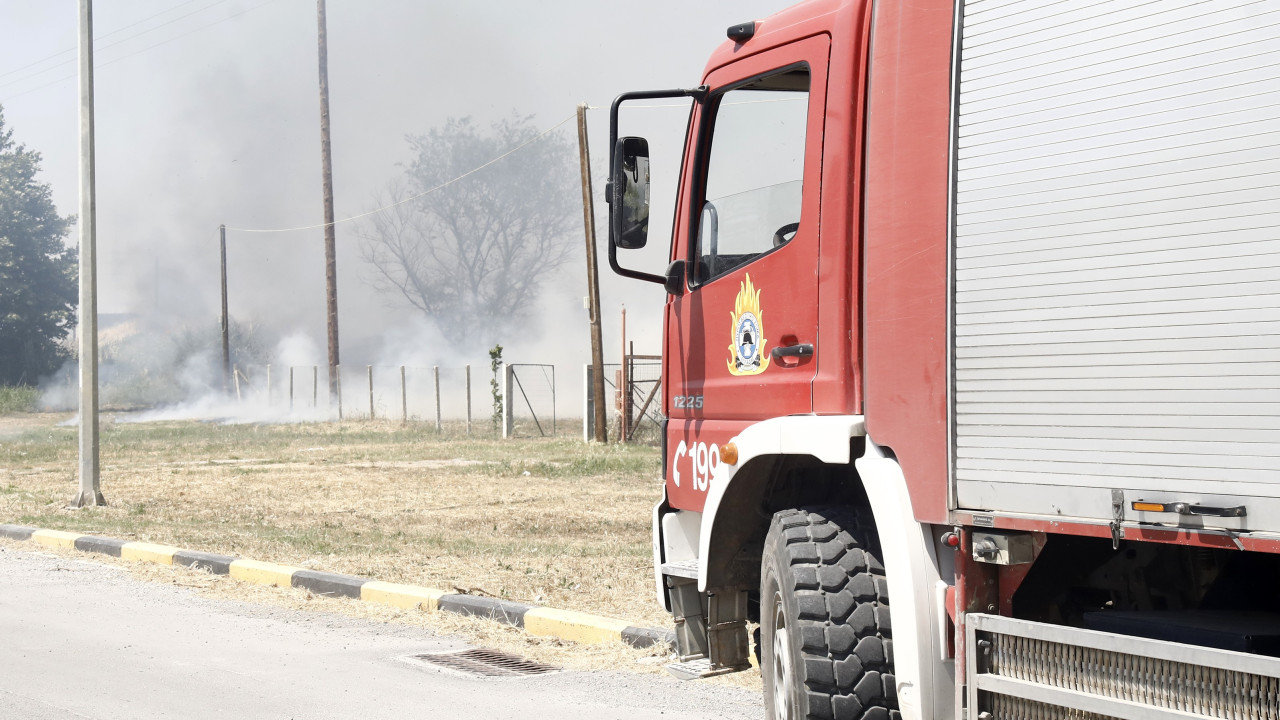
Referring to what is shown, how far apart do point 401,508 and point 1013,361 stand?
10275mm

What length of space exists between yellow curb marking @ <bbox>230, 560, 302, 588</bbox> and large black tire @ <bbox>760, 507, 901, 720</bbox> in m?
5.26

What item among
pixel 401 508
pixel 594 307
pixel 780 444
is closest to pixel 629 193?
pixel 780 444

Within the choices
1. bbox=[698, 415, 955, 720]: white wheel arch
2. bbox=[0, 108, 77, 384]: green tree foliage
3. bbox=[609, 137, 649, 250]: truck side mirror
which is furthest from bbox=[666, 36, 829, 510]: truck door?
bbox=[0, 108, 77, 384]: green tree foliage

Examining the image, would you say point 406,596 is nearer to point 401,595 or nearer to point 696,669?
point 401,595

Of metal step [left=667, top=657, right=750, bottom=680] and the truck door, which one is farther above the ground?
the truck door

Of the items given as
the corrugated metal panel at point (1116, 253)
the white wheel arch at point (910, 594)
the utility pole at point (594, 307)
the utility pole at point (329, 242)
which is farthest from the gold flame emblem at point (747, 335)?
the utility pole at point (329, 242)

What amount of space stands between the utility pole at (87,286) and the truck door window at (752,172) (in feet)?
32.7

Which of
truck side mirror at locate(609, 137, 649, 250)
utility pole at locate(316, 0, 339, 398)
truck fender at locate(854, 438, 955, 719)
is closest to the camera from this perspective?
truck fender at locate(854, 438, 955, 719)

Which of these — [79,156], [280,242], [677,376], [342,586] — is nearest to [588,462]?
[79,156]

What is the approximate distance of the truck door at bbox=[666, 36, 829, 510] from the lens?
4.03m

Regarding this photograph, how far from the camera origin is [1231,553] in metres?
3.04

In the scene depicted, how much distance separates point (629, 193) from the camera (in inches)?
185

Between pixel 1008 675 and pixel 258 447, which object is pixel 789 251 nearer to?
pixel 1008 675

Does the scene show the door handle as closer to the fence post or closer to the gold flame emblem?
the gold flame emblem
